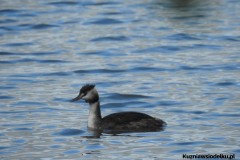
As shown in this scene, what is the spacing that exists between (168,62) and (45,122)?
7.20 m

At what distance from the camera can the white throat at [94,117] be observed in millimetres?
17562

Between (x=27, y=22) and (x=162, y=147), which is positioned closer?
(x=162, y=147)

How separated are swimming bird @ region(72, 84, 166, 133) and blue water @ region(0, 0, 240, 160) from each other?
21 centimetres

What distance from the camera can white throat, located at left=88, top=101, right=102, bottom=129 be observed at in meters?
17.6

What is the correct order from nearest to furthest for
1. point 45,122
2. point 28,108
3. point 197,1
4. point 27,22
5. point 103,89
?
1. point 45,122
2. point 28,108
3. point 103,89
4. point 27,22
5. point 197,1

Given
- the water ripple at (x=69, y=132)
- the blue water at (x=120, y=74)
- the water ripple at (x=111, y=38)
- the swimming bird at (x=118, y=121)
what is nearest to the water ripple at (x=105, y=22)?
the blue water at (x=120, y=74)

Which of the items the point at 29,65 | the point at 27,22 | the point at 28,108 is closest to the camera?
the point at 28,108

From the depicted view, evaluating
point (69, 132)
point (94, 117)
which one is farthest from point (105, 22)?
point (69, 132)

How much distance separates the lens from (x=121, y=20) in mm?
31078

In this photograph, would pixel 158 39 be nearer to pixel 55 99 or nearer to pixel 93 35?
pixel 93 35

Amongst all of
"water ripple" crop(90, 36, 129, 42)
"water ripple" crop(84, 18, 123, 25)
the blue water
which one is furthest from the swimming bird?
"water ripple" crop(84, 18, 123, 25)

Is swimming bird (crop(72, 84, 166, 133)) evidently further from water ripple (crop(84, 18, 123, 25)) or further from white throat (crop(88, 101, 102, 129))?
water ripple (crop(84, 18, 123, 25))

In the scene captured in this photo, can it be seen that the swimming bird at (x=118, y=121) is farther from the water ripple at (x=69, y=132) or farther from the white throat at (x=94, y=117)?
the water ripple at (x=69, y=132)

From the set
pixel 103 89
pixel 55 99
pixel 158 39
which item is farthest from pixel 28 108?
pixel 158 39
